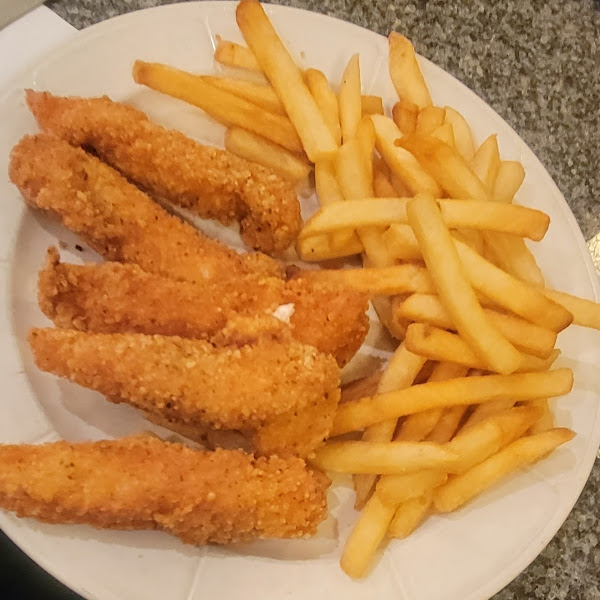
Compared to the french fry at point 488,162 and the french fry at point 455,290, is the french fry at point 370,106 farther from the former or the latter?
the french fry at point 455,290

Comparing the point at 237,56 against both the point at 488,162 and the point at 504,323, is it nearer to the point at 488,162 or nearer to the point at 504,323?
the point at 488,162

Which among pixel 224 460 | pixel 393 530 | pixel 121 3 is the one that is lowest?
pixel 393 530

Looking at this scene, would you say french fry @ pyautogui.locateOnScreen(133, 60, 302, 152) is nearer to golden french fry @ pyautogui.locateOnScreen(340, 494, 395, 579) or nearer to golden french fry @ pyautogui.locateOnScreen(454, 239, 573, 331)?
golden french fry @ pyautogui.locateOnScreen(454, 239, 573, 331)

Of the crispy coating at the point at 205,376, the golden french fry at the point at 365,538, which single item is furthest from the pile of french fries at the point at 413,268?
the crispy coating at the point at 205,376

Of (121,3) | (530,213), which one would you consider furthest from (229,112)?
(530,213)

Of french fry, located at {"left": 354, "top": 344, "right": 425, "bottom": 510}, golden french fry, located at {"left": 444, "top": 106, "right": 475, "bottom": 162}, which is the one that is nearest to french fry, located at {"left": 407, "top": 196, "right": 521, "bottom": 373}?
french fry, located at {"left": 354, "top": 344, "right": 425, "bottom": 510}

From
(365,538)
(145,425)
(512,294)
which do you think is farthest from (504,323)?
(145,425)

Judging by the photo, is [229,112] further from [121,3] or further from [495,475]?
[495,475]
